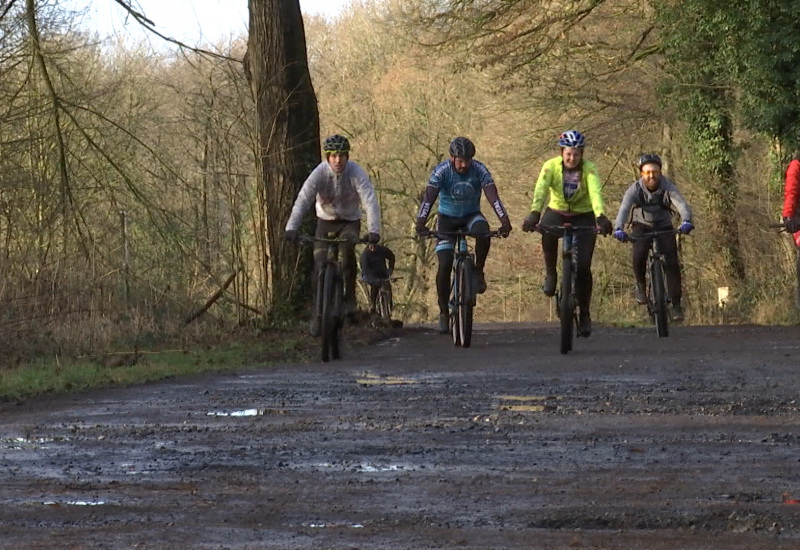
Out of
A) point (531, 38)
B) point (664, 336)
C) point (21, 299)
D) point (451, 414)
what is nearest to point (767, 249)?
point (531, 38)

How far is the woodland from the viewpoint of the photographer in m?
19.1

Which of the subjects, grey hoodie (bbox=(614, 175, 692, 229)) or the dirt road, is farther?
grey hoodie (bbox=(614, 175, 692, 229))

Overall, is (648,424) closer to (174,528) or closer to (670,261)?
(174,528)

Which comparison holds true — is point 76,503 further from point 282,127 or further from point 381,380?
point 282,127

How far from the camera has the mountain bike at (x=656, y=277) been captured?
57.9 ft

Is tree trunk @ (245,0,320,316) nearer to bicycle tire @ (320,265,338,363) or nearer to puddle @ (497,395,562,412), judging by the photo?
bicycle tire @ (320,265,338,363)

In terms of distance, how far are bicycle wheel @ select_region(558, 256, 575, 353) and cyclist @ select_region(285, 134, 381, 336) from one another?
6.24 feet

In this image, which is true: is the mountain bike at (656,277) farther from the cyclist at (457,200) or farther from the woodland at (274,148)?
the woodland at (274,148)

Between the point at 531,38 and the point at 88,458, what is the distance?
27.5m

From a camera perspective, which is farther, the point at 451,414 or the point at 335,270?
the point at 335,270

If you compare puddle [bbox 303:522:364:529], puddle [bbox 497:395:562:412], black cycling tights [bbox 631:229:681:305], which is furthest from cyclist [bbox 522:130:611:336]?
puddle [bbox 303:522:364:529]

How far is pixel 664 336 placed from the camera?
1850 centimetres

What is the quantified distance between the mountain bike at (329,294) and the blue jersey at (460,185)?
1406 millimetres

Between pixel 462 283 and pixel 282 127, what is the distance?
14.0 feet
